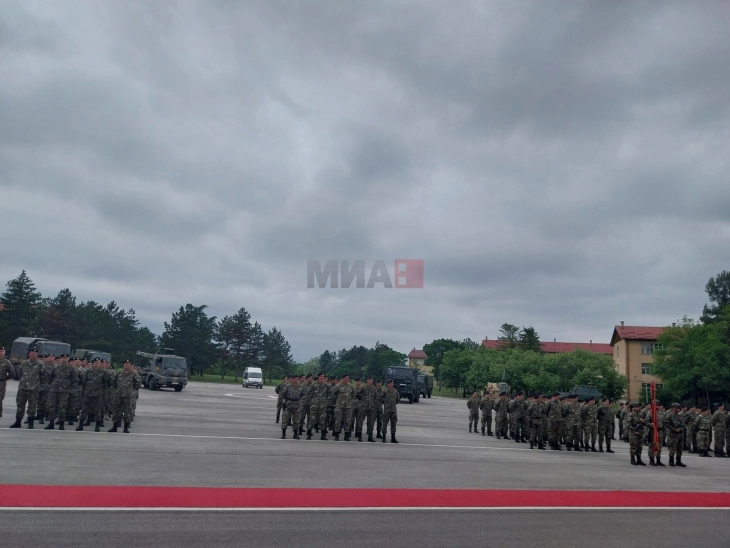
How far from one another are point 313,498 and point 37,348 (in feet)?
128

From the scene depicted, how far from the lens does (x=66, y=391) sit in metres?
15.6

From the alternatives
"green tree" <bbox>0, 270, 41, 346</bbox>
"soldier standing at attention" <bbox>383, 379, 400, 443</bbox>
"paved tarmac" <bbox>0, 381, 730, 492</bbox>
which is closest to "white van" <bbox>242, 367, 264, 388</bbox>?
"green tree" <bbox>0, 270, 41, 346</bbox>

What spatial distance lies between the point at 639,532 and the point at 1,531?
765 cm

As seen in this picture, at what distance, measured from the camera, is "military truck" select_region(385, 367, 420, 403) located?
41.6 m

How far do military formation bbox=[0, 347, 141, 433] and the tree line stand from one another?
54596 mm

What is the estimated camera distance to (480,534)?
7188 millimetres

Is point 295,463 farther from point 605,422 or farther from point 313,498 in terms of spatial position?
point 605,422

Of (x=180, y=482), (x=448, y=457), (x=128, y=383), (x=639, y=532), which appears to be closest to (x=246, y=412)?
(x=128, y=383)

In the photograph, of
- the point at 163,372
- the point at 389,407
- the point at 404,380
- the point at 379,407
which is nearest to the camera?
the point at 389,407

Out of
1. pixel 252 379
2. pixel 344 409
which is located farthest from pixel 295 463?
pixel 252 379

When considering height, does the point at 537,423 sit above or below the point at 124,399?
below

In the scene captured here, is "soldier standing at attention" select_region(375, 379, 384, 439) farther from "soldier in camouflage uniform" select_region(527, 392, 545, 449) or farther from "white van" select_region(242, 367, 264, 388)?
"white van" select_region(242, 367, 264, 388)

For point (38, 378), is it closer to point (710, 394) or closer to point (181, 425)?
point (181, 425)

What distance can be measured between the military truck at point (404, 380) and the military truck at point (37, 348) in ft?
74.8
